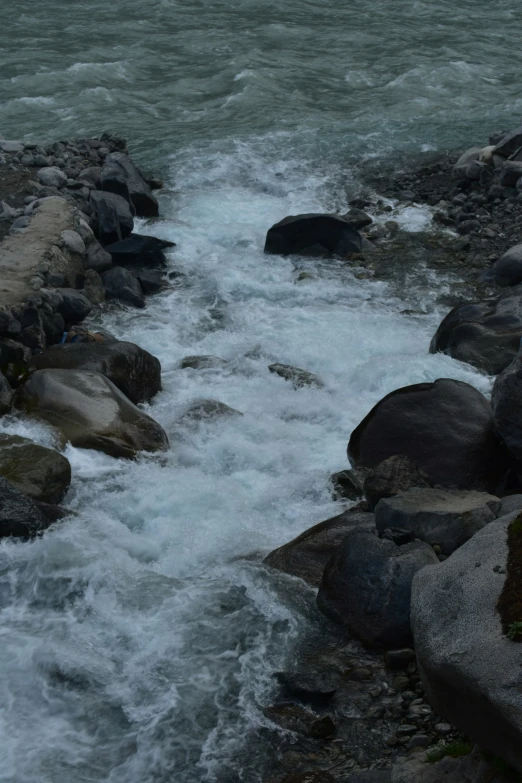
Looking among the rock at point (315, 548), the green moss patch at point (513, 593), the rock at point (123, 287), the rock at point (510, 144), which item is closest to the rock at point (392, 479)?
the rock at point (315, 548)

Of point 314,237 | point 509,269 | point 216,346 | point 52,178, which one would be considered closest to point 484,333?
point 509,269

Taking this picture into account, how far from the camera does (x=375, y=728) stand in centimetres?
761

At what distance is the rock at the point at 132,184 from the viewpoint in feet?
58.5

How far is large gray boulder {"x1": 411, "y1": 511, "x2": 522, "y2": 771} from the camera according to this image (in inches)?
242

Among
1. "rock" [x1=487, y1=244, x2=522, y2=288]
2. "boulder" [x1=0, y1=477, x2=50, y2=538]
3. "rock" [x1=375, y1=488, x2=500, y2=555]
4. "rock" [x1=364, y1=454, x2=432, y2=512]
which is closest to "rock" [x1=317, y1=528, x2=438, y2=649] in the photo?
"rock" [x1=375, y1=488, x2=500, y2=555]

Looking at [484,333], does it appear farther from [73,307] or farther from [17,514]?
[17,514]

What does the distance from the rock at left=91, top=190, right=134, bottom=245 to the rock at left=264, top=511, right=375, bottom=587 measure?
8194mm

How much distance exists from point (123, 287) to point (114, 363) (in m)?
3.06

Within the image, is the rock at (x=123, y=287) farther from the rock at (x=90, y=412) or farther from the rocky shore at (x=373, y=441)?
the rock at (x=90, y=412)

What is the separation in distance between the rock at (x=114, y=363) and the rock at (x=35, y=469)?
1.89 metres

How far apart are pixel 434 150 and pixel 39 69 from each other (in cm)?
1101

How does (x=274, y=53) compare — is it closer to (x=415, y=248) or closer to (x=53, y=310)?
(x=415, y=248)

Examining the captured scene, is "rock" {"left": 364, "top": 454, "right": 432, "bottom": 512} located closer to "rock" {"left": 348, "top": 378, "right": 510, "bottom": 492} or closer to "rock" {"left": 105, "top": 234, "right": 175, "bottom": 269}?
"rock" {"left": 348, "top": 378, "right": 510, "bottom": 492}

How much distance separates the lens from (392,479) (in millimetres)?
10133
